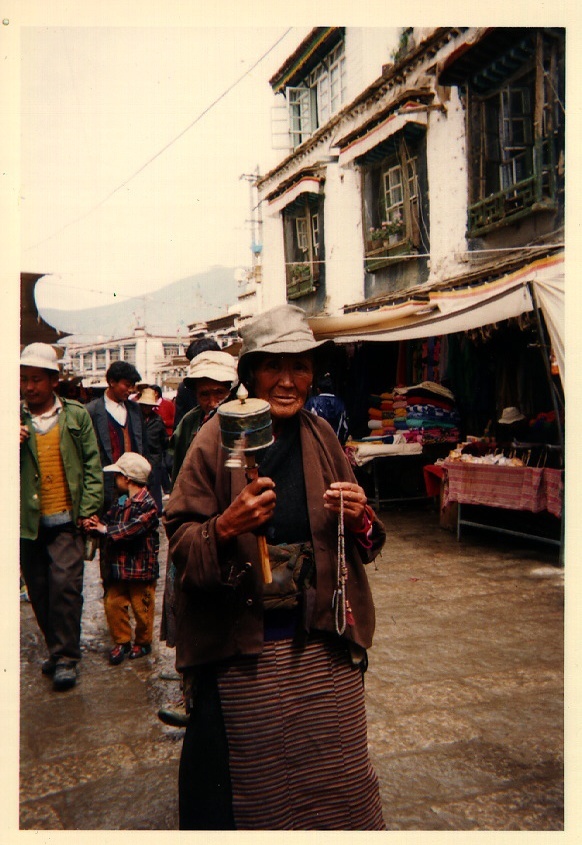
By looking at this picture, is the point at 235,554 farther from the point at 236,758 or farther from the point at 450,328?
the point at 450,328

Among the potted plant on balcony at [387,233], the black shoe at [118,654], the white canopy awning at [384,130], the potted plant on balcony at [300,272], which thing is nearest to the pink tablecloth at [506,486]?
the black shoe at [118,654]

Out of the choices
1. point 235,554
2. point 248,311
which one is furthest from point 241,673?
point 248,311

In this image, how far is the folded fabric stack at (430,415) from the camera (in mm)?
9148

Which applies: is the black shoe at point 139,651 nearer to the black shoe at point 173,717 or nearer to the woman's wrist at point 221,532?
the black shoe at point 173,717

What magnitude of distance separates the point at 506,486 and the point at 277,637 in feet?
17.2

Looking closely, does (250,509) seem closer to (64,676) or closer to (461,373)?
(64,676)

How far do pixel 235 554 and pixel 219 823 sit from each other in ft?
2.39

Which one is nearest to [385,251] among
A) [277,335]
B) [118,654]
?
[118,654]

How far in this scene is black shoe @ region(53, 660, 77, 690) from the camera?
3.74m

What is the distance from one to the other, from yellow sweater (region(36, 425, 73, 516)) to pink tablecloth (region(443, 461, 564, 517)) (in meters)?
4.23

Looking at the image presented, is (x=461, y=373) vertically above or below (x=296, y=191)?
below

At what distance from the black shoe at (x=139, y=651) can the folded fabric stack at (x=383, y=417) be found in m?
6.08

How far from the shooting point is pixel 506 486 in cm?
664

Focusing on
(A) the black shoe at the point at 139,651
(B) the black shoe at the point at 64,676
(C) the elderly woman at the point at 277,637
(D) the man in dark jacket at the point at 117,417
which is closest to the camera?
(C) the elderly woman at the point at 277,637
